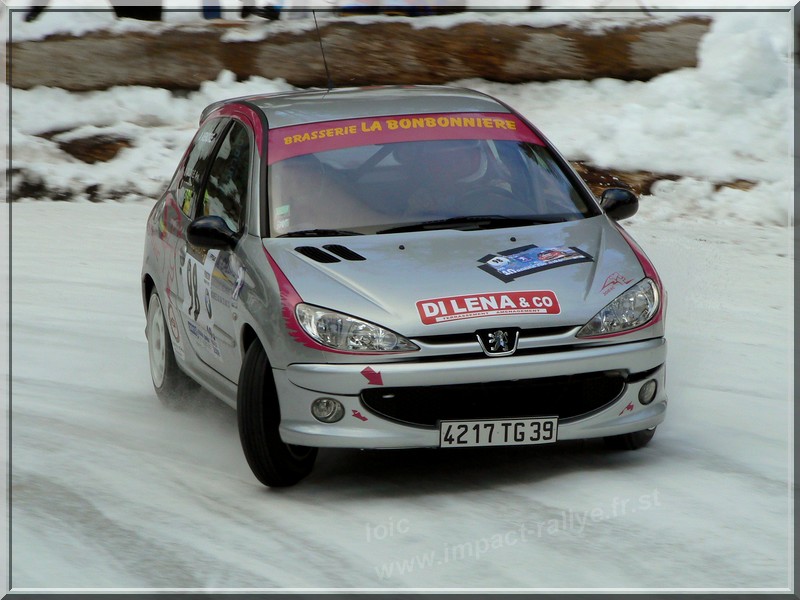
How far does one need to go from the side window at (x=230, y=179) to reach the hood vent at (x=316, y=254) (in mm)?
564

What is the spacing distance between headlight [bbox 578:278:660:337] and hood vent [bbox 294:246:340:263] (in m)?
1.09

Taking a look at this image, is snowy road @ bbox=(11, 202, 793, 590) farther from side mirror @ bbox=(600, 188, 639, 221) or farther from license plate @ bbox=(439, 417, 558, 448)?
side mirror @ bbox=(600, 188, 639, 221)

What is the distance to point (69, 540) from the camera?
519 cm

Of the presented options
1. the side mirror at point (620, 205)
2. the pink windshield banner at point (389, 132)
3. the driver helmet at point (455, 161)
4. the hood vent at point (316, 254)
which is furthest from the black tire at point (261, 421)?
the side mirror at point (620, 205)

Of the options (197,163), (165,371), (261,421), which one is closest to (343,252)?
(261,421)

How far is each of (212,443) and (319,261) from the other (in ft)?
4.59

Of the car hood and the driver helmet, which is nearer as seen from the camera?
the car hood

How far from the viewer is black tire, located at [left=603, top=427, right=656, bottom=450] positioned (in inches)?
236

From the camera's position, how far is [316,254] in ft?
19.0

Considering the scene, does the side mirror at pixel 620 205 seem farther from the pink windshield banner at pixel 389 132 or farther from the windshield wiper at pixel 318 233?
the windshield wiper at pixel 318 233

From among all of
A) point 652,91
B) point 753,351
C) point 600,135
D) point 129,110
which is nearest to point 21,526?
point 753,351

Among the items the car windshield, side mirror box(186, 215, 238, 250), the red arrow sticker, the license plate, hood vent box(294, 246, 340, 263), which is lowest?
the license plate

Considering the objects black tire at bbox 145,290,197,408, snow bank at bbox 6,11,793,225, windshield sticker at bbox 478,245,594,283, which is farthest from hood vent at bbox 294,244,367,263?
snow bank at bbox 6,11,793,225

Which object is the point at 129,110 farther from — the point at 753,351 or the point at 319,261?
the point at 319,261
